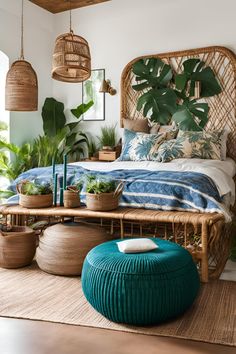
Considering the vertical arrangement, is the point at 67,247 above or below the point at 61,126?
below

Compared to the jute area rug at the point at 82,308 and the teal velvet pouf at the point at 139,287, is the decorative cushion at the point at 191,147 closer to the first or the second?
the jute area rug at the point at 82,308

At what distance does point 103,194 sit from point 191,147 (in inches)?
69.9

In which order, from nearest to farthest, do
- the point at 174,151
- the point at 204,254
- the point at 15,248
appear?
the point at 204,254, the point at 15,248, the point at 174,151

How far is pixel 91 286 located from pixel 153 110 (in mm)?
3714

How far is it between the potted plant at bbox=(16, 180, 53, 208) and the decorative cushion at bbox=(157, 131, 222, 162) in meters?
1.55

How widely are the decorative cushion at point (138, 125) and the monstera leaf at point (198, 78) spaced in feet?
2.16

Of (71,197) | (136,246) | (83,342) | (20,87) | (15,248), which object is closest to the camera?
(83,342)

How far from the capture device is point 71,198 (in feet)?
11.1

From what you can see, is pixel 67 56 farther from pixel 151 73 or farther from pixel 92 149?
pixel 92 149

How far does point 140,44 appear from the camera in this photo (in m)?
5.82

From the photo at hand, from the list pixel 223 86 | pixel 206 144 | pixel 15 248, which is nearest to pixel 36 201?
pixel 15 248

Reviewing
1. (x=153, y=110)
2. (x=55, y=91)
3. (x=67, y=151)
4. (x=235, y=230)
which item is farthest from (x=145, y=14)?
(x=235, y=230)

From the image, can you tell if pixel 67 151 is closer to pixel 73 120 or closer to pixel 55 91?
pixel 73 120

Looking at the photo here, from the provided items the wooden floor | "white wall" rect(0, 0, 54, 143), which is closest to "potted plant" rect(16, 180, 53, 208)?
the wooden floor
